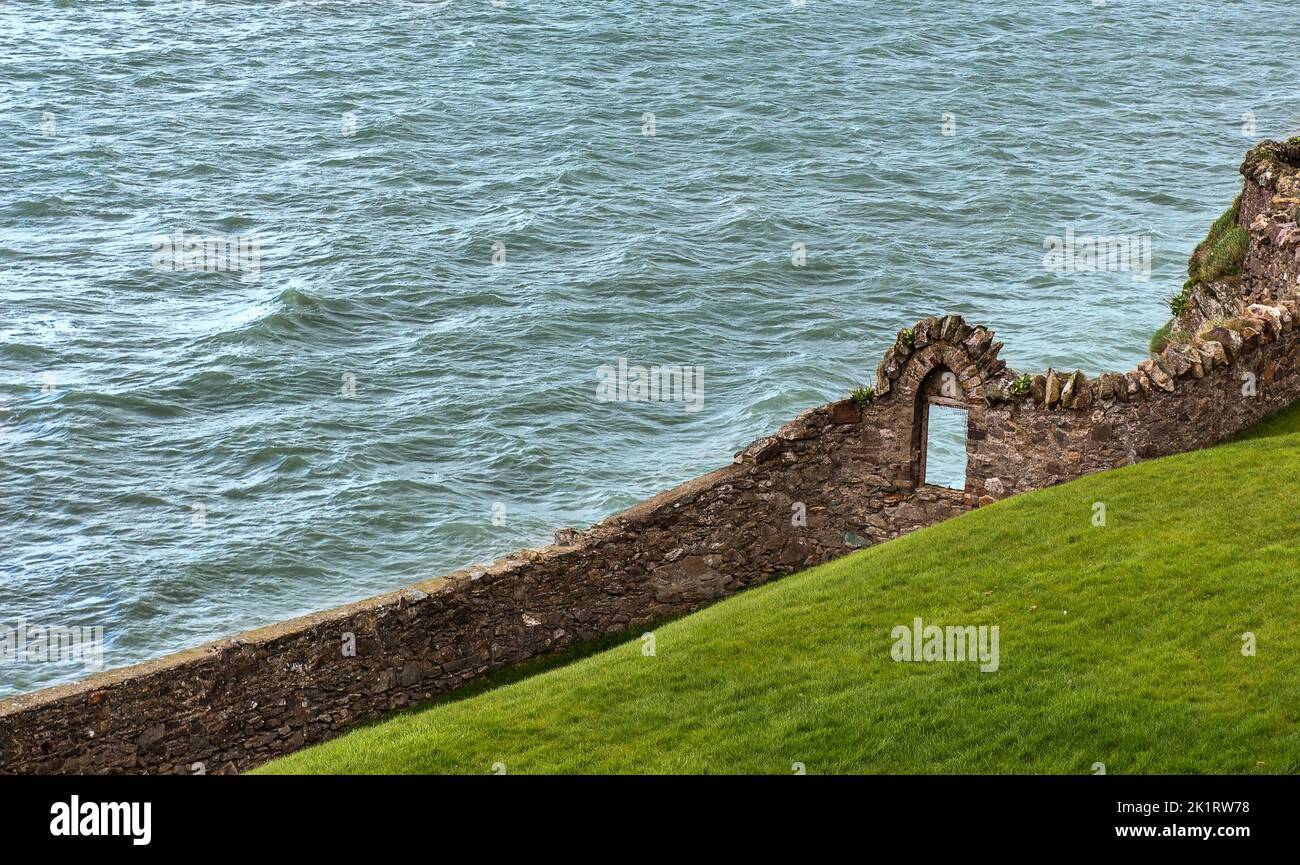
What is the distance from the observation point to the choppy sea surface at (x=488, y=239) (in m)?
49.2

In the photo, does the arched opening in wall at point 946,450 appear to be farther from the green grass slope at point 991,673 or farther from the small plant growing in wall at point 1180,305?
the green grass slope at point 991,673

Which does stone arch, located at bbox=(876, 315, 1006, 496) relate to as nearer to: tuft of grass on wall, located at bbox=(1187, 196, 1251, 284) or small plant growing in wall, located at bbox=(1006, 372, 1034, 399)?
small plant growing in wall, located at bbox=(1006, 372, 1034, 399)

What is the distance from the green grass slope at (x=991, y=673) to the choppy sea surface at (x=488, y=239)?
74.2 ft

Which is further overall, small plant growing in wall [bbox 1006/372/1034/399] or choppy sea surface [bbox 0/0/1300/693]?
choppy sea surface [bbox 0/0/1300/693]

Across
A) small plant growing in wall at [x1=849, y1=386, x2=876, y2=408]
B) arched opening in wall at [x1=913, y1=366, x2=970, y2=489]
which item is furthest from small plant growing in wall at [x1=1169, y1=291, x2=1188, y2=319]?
small plant growing in wall at [x1=849, y1=386, x2=876, y2=408]

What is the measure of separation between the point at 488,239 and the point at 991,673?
55232mm

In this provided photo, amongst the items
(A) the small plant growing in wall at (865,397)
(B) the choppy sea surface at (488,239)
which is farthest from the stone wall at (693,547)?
(B) the choppy sea surface at (488,239)

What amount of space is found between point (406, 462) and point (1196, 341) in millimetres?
31127

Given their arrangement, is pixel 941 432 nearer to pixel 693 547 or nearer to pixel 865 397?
pixel 865 397

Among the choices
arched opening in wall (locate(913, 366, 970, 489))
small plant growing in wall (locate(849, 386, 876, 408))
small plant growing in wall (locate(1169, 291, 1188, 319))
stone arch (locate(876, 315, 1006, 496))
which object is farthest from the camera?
small plant growing in wall (locate(1169, 291, 1188, 319))

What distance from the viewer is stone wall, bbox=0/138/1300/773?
22734 mm

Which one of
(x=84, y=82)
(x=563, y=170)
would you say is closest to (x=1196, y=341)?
(x=563, y=170)

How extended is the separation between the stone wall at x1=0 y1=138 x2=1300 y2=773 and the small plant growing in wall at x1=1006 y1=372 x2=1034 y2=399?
38 millimetres
